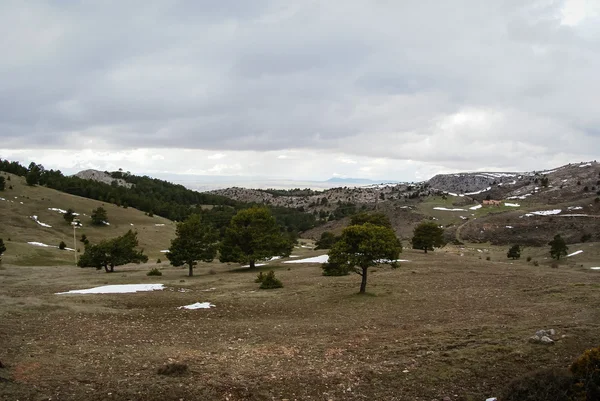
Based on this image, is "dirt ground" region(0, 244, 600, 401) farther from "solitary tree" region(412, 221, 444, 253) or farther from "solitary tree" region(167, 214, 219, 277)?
"solitary tree" region(412, 221, 444, 253)

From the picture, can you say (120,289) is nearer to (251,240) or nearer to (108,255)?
(251,240)

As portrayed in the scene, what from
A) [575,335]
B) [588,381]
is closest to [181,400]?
[588,381]

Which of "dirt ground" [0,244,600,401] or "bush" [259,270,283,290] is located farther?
"bush" [259,270,283,290]

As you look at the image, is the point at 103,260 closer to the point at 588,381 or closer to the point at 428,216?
the point at 588,381

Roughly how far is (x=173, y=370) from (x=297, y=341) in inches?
216

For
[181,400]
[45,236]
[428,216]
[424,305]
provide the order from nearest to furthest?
[181,400] → [424,305] → [45,236] → [428,216]

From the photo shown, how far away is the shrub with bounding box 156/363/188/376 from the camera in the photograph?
40.8 feet

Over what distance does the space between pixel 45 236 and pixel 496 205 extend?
145m

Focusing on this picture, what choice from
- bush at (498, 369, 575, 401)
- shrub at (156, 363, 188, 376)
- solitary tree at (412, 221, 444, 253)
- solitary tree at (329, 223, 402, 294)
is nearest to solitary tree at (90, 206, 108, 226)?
solitary tree at (412, 221, 444, 253)

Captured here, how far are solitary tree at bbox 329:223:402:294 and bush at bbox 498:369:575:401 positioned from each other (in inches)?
690

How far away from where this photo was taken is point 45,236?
295ft

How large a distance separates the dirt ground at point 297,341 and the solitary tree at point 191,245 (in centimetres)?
1527

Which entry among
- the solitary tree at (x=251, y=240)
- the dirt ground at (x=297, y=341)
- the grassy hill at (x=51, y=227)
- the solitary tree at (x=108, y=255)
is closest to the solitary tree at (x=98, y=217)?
the grassy hill at (x=51, y=227)

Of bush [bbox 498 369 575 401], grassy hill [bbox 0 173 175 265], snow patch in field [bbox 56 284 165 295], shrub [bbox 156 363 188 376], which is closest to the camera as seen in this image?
bush [bbox 498 369 575 401]
